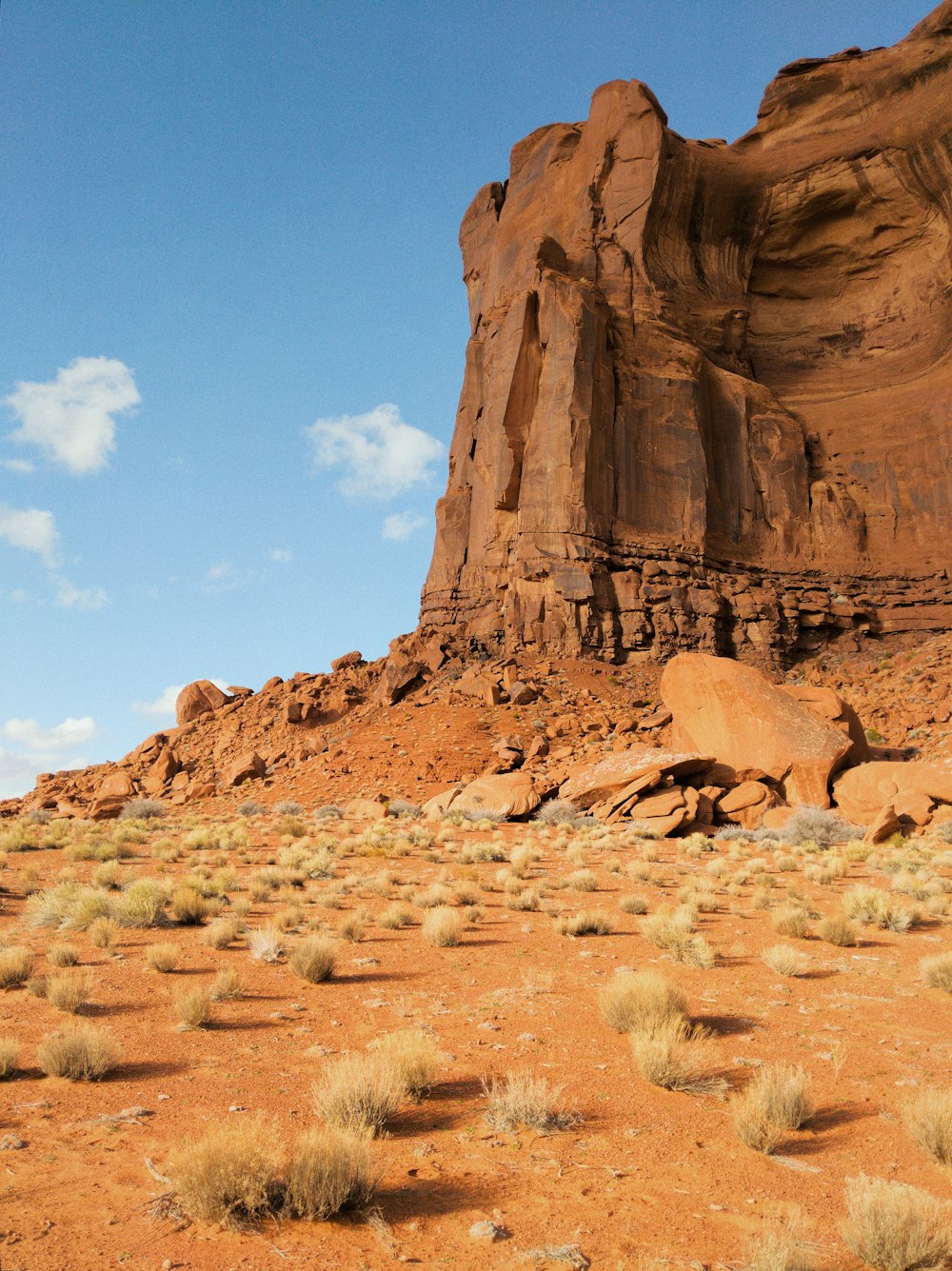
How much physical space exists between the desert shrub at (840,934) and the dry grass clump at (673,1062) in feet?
15.8

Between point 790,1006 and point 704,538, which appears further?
point 704,538

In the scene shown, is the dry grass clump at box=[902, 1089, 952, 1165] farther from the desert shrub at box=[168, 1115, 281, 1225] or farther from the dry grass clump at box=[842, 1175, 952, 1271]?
the desert shrub at box=[168, 1115, 281, 1225]

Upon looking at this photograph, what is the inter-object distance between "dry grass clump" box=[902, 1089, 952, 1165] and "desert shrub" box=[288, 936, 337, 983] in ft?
16.2

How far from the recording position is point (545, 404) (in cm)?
3806

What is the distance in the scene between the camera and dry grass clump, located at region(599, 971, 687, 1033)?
6527 mm

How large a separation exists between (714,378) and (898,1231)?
143ft

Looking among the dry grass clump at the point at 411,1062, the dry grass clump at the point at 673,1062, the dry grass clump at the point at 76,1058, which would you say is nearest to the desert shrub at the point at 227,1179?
the dry grass clump at the point at 411,1062

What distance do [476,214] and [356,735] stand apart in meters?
34.2

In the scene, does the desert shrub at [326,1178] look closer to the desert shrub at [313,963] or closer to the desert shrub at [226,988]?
the desert shrub at [226,988]

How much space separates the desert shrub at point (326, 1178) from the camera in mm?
3744

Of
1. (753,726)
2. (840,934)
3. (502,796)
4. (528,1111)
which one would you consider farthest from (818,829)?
(528,1111)

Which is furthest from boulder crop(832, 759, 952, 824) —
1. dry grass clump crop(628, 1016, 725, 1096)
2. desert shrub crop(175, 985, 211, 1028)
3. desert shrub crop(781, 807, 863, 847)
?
desert shrub crop(175, 985, 211, 1028)

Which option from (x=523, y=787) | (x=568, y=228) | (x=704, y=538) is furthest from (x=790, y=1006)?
(x=568, y=228)

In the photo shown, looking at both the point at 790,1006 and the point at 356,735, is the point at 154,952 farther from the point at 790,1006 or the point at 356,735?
the point at 356,735
